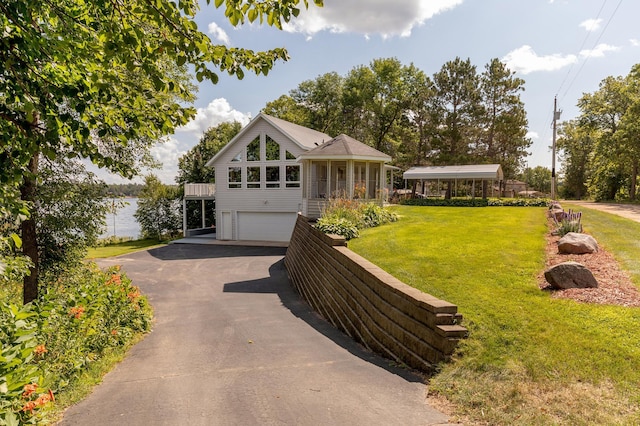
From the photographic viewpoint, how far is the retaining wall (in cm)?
468

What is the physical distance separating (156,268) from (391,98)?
2986 cm

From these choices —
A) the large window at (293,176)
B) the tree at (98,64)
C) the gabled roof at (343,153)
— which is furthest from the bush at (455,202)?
the tree at (98,64)

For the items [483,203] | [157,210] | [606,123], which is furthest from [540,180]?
[157,210]

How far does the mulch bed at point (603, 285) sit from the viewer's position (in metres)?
5.17

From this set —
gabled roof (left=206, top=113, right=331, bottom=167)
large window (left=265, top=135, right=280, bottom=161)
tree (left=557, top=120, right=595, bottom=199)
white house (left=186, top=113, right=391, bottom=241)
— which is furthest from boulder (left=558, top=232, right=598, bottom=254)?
tree (left=557, top=120, right=595, bottom=199)

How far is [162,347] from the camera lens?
6926 mm

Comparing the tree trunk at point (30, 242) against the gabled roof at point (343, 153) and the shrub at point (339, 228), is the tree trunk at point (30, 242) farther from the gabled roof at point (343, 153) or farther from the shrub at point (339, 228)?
the gabled roof at point (343, 153)

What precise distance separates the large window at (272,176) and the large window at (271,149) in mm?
592

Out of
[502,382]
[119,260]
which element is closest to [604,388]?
[502,382]

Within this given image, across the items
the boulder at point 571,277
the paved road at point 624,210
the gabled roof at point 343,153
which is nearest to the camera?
the boulder at point 571,277

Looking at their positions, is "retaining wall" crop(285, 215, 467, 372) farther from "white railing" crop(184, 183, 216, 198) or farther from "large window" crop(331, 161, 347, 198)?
"white railing" crop(184, 183, 216, 198)

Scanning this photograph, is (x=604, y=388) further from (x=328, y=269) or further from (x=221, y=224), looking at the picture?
(x=221, y=224)

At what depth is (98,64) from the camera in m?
4.07

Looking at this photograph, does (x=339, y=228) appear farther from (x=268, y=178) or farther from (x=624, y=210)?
(x=624, y=210)
